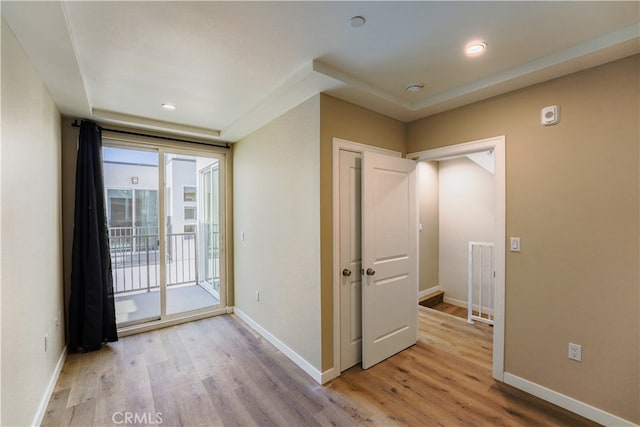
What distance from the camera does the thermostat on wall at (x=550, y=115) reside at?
6.68 feet

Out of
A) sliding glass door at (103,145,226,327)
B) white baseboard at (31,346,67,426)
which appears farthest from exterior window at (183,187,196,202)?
white baseboard at (31,346,67,426)

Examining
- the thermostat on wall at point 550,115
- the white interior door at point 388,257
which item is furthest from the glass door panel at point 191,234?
the thermostat on wall at point 550,115

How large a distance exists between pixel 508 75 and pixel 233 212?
349 cm

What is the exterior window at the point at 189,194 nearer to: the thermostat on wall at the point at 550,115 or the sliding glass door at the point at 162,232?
the sliding glass door at the point at 162,232

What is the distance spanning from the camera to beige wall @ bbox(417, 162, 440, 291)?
449cm

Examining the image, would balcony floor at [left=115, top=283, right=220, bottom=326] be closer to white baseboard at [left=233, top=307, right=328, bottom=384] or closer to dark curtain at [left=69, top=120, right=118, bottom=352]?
dark curtain at [left=69, top=120, right=118, bottom=352]

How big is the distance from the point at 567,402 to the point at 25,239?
396 centimetres

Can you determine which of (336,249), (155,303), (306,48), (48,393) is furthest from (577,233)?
(155,303)

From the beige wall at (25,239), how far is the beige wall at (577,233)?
340cm

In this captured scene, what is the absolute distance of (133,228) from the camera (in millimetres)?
4070

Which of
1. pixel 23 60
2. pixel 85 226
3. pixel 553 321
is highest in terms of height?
pixel 23 60

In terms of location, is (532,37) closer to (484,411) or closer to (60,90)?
(484,411)

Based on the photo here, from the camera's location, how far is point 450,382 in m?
2.33

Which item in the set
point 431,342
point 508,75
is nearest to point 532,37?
point 508,75
